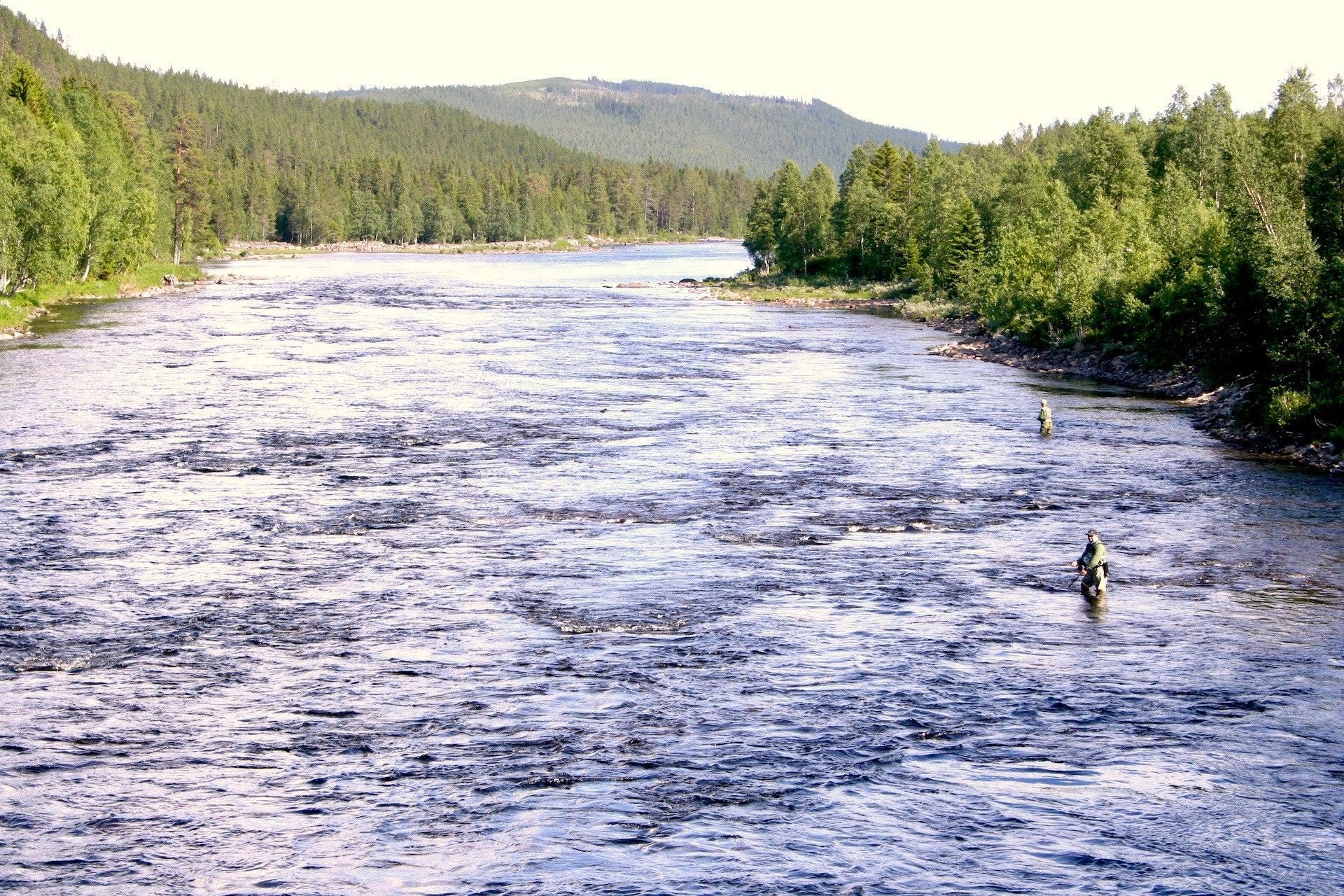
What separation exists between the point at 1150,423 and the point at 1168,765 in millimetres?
34914

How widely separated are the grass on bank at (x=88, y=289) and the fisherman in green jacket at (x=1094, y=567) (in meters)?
67.2

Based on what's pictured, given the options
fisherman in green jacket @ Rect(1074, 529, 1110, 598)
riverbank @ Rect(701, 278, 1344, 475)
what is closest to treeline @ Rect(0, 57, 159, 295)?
riverbank @ Rect(701, 278, 1344, 475)

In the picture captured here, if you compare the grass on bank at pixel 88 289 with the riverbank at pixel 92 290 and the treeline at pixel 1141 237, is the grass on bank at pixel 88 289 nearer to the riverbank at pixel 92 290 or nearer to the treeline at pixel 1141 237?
the riverbank at pixel 92 290

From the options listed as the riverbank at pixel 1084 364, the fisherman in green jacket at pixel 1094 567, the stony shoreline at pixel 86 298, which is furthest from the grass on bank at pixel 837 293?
the fisherman in green jacket at pixel 1094 567

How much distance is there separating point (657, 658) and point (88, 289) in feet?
313

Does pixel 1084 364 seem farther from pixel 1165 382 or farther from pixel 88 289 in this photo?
pixel 88 289

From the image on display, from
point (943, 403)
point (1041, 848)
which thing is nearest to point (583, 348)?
point (943, 403)

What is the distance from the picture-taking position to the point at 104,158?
116 metres

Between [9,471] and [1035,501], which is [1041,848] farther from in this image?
[9,471]

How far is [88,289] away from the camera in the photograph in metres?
106

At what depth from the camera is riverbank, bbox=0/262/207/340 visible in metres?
79.1

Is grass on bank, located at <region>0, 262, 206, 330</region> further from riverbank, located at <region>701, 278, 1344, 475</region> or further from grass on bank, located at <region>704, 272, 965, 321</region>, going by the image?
grass on bank, located at <region>704, 272, 965, 321</region>

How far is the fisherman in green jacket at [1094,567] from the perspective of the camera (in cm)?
2817

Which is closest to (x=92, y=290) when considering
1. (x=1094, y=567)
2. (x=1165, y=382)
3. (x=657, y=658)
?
(x=1165, y=382)
